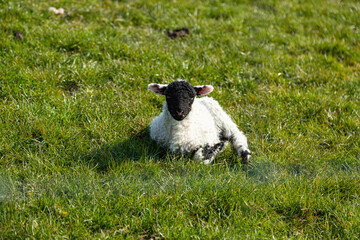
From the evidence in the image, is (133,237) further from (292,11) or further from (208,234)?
(292,11)

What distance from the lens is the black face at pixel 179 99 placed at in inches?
172

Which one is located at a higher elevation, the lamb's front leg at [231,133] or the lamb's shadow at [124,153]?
the lamb's front leg at [231,133]

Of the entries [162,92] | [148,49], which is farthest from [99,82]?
[162,92]

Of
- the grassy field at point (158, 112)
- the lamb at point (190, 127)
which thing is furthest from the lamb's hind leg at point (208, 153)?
the grassy field at point (158, 112)

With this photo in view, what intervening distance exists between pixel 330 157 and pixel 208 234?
2378mm

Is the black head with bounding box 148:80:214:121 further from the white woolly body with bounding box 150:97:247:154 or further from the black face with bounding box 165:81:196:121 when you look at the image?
the white woolly body with bounding box 150:97:247:154

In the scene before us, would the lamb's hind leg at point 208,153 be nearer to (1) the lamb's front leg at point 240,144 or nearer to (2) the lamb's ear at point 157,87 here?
(1) the lamb's front leg at point 240,144

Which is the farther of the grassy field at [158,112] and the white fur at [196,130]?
the white fur at [196,130]

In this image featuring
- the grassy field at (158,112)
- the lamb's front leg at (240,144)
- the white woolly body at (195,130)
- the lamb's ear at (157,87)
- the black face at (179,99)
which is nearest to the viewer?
the grassy field at (158,112)

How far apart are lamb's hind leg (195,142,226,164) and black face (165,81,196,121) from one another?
1.65 ft

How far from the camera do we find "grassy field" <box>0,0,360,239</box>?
12.6 ft

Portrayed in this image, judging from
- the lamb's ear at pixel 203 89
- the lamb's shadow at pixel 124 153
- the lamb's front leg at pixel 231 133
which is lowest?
the lamb's shadow at pixel 124 153

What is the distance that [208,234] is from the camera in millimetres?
3607

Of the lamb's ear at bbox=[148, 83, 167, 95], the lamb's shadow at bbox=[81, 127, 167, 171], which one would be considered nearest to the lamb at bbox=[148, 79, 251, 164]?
the lamb's ear at bbox=[148, 83, 167, 95]
